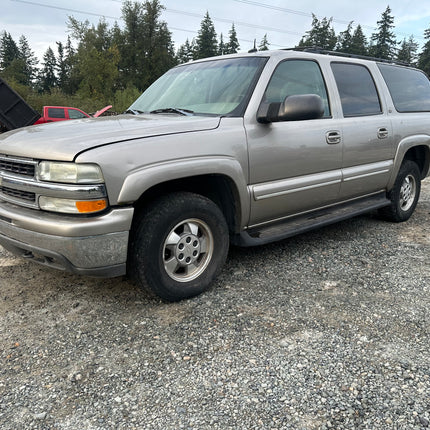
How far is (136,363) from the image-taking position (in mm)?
2201

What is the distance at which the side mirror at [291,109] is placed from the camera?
2.99 m

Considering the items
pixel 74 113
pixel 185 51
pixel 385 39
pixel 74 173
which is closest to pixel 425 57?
pixel 385 39

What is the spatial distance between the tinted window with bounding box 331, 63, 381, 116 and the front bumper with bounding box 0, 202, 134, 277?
259 cm

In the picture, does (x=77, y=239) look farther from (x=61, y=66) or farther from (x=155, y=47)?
(x=61, y=66)

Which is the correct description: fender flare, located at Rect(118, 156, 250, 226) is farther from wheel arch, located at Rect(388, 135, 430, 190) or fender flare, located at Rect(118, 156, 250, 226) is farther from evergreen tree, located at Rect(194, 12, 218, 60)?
evergreen tree, located at Rect(194, 12, 218, 60)

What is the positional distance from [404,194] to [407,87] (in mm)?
1327

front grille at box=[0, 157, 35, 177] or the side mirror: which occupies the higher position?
the side mirror

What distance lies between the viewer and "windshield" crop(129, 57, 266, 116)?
10.5 ft

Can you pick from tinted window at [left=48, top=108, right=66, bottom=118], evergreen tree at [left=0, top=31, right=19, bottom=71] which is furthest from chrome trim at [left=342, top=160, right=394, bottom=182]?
evergreen tree at [left=0, top=31, right=19, bottom=71]

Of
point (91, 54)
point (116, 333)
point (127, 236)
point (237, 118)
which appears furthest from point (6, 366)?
point (91, 54)

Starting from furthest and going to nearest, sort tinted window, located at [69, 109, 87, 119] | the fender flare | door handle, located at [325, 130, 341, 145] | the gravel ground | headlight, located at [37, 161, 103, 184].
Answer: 1. tinted window, located at [69, 109, 87, 119]
2. door handle, located at [325, 130, 341, 145]
3. the fender flare
4. headlight, located at [37, 161, 103, 184]
5. the gravel ground

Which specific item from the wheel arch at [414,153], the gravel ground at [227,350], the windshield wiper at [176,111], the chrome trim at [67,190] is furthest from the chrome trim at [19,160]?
the wheel arch at [414,153]

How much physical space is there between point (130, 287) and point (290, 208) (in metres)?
1.55

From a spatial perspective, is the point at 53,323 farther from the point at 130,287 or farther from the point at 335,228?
the point at 335,228
